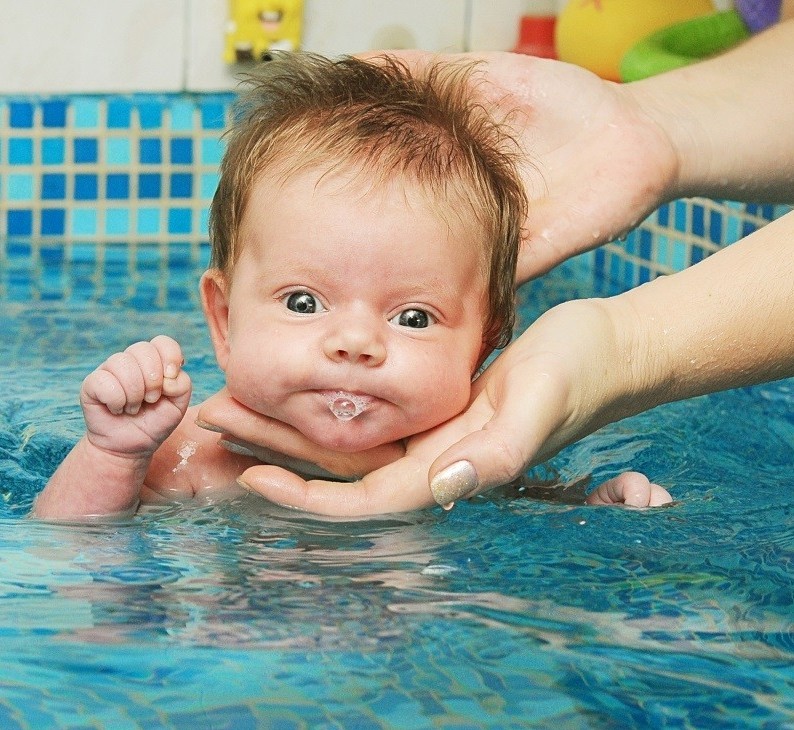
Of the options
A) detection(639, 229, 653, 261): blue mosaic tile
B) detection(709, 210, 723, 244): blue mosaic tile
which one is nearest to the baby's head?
detection(709, 210, 723, 244): blue mosaic tile

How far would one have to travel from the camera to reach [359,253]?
1833mm

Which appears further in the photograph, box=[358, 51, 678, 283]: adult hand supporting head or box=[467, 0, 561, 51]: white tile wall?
box=[467, 0, 561, 51]: white tile wall

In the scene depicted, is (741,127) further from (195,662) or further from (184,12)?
(184,12)

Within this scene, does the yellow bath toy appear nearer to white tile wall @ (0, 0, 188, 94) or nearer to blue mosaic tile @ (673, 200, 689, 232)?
blue mosaic tile @ (673, 200, 689, 232)

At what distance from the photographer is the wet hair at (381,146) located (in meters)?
1.92

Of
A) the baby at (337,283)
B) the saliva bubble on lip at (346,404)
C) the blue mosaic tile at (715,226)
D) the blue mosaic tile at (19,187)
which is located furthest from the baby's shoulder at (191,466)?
the blue mosaic tile at (19,187)

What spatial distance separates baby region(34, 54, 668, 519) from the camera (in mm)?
1826

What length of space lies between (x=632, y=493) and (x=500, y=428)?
0.57 m

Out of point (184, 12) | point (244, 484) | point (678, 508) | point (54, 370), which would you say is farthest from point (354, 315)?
point (184, 12)

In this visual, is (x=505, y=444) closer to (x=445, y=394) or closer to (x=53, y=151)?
(x=445, y=394)

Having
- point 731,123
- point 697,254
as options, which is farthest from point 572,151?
point 697,254

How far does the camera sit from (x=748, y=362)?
6.18ft

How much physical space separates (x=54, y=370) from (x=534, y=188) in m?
1.25

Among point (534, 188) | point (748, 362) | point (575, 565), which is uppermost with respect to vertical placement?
point (534, 188)
